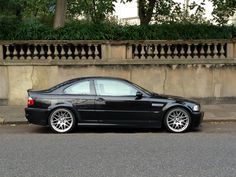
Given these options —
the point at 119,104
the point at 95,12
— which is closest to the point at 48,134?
the point at 119,104

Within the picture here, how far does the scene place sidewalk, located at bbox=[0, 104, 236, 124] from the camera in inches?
491

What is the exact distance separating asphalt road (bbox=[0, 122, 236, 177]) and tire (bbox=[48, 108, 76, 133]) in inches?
8.2

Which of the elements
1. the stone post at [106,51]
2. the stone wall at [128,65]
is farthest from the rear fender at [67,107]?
the stone post at [106,51]

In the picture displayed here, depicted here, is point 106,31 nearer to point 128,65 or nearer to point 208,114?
point 128,65

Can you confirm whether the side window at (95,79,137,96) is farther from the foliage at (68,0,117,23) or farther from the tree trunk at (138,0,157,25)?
the tree trunk at (138,0,157,25)

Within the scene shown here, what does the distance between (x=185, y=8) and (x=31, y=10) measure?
7276 millimetres

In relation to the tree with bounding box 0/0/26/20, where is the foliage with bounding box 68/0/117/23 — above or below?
above

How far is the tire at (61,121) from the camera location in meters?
10.6

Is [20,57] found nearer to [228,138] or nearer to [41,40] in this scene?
[41,40]

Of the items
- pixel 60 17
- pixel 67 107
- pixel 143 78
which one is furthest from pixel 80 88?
pixel 60 17

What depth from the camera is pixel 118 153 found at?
7922mm

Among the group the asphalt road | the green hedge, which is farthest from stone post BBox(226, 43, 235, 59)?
the asphalt road

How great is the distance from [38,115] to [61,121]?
57cm

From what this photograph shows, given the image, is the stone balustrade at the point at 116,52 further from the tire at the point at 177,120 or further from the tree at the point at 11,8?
the tire at the point at 177,120
